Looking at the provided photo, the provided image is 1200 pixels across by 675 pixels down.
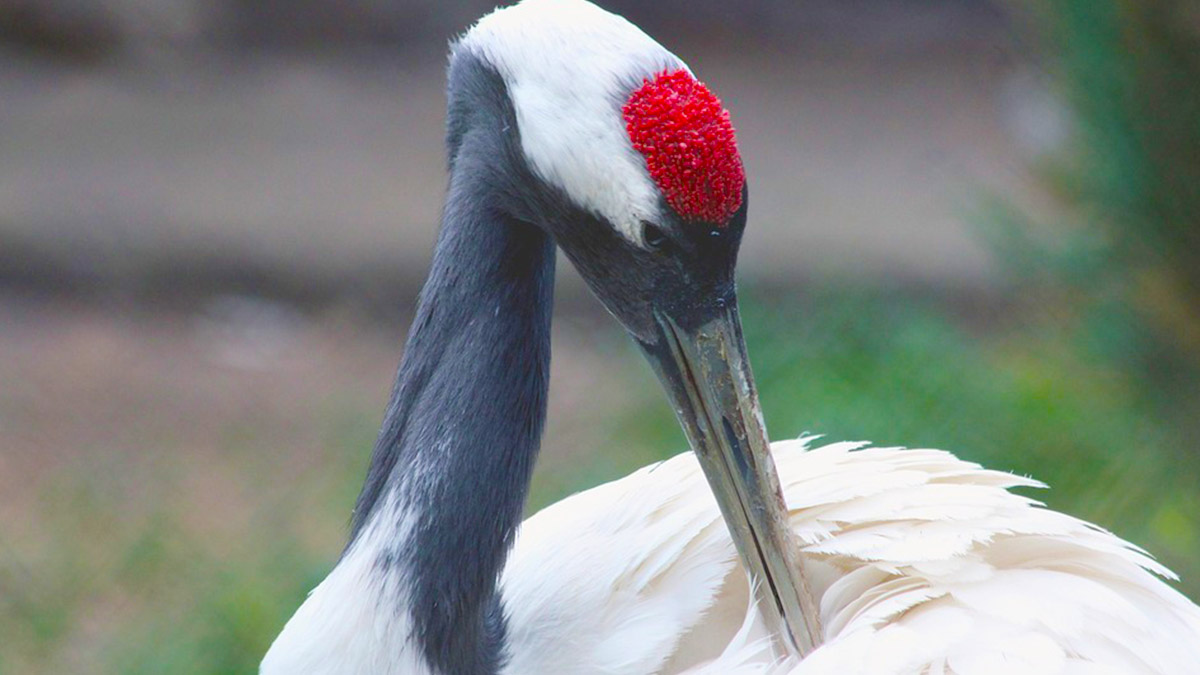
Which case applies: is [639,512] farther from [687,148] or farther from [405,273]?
[405,273]

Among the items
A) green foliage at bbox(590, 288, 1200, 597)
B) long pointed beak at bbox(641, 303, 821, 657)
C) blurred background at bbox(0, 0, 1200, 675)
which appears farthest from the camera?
green foliage at bbox(590, 288, 1200, 597)

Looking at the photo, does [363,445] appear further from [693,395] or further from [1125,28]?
[693,395]

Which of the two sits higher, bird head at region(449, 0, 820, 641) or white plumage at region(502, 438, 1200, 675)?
bird head at region(449, 0, 820, 641)

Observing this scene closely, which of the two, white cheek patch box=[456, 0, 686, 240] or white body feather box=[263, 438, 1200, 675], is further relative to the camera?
white body feather box=[263, 438, 1200, 675]

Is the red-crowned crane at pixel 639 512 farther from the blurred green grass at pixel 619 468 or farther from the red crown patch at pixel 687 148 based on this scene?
the blurred green grass at pixel 619 468

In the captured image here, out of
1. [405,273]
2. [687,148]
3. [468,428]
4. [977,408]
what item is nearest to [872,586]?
[468,428]

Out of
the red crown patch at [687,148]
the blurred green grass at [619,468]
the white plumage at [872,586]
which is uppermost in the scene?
the red crown patch at [687,148]

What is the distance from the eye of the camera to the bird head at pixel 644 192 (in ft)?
6.23

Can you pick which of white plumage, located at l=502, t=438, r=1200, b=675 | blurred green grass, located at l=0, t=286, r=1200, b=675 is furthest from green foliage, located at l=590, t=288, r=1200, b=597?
white plumage, located at l=502, t=438, r=1200, b=675

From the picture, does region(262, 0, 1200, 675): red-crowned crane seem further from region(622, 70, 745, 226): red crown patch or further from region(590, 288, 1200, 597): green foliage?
region(590, 288, 1200, 597): green foliage

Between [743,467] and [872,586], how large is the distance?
27 cm

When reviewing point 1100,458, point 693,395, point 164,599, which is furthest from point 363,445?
point 693,395

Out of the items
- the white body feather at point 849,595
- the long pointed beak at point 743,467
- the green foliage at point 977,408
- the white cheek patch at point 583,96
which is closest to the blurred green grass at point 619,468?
the green foliage at point 977,408

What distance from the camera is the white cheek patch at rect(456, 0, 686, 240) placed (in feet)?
6.28
